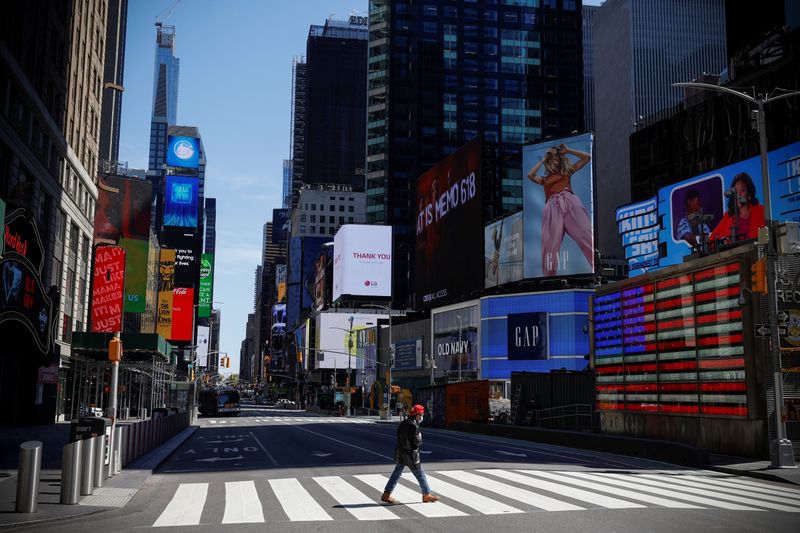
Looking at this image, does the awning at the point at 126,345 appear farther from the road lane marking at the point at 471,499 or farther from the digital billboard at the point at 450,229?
the digital billboard at the point at 450,229

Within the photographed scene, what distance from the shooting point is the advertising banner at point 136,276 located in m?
74.9

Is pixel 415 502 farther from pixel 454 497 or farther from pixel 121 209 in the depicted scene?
pixel 121 209

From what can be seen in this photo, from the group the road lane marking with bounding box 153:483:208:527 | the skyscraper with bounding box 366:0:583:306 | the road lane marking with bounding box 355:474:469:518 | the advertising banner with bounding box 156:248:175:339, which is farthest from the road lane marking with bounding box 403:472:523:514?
the skyscraper with bounding box 366:0:583:306

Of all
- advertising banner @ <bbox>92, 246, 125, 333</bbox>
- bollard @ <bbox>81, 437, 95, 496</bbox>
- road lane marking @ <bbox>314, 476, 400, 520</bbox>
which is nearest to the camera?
road lane marking @ <bbox>314, 476, 400, 520</bbox>

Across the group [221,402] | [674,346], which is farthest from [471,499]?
[221,402]

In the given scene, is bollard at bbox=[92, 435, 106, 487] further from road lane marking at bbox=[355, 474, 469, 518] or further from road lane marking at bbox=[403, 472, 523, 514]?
road lane marking at bbox=[403, 472, 523, 514]

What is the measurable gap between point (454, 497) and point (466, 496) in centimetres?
31

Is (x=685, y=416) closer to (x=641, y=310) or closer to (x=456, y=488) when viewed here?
(x=641, y=310)

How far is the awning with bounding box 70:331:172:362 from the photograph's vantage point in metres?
48.2

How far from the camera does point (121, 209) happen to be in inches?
2832

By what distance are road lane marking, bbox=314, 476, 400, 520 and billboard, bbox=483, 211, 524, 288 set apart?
6878 centimetres

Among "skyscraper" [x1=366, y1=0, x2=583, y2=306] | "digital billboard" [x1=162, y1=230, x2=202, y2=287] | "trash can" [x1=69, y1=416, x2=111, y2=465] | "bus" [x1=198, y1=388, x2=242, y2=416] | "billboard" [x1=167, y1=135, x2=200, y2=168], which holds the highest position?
"skyscraper" [x1=366, y1=0, x2=583, y2=306]

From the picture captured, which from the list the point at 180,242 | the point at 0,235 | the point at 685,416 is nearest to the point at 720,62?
the point at 180,242

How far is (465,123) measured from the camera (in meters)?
171
